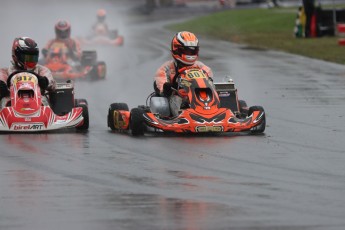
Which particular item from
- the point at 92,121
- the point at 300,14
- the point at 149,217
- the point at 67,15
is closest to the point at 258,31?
the point at 300,14

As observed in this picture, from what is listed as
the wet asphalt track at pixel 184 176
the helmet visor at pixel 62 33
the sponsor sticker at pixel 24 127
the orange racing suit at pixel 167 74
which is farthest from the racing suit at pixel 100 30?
the sponsor sticker at pixel 24 127

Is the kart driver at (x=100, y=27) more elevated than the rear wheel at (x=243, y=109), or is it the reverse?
the rear wheel at (x=243, y=109)

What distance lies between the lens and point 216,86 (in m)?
14.7

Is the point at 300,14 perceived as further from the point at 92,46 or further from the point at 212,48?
the point at 92,46

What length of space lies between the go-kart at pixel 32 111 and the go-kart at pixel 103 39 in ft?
72.3

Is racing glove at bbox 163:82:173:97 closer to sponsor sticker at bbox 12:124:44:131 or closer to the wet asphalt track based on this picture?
the wet asphalt track

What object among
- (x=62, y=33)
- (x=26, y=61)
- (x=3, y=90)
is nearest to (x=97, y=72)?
(x=62, y=33)

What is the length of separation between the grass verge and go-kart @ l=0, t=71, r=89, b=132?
14.2 meters

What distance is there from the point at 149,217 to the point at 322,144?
15.9 feet

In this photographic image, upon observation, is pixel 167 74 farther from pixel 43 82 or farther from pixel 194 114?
pixel 43 82

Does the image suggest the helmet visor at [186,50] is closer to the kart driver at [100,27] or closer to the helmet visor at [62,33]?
the helmet visor at [62,33]

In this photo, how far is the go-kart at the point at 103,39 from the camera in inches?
1447

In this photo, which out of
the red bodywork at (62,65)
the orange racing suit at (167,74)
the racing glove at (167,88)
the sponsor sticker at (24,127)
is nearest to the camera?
the sponsor sticker at (24,127)

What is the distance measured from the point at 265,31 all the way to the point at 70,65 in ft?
64.0
